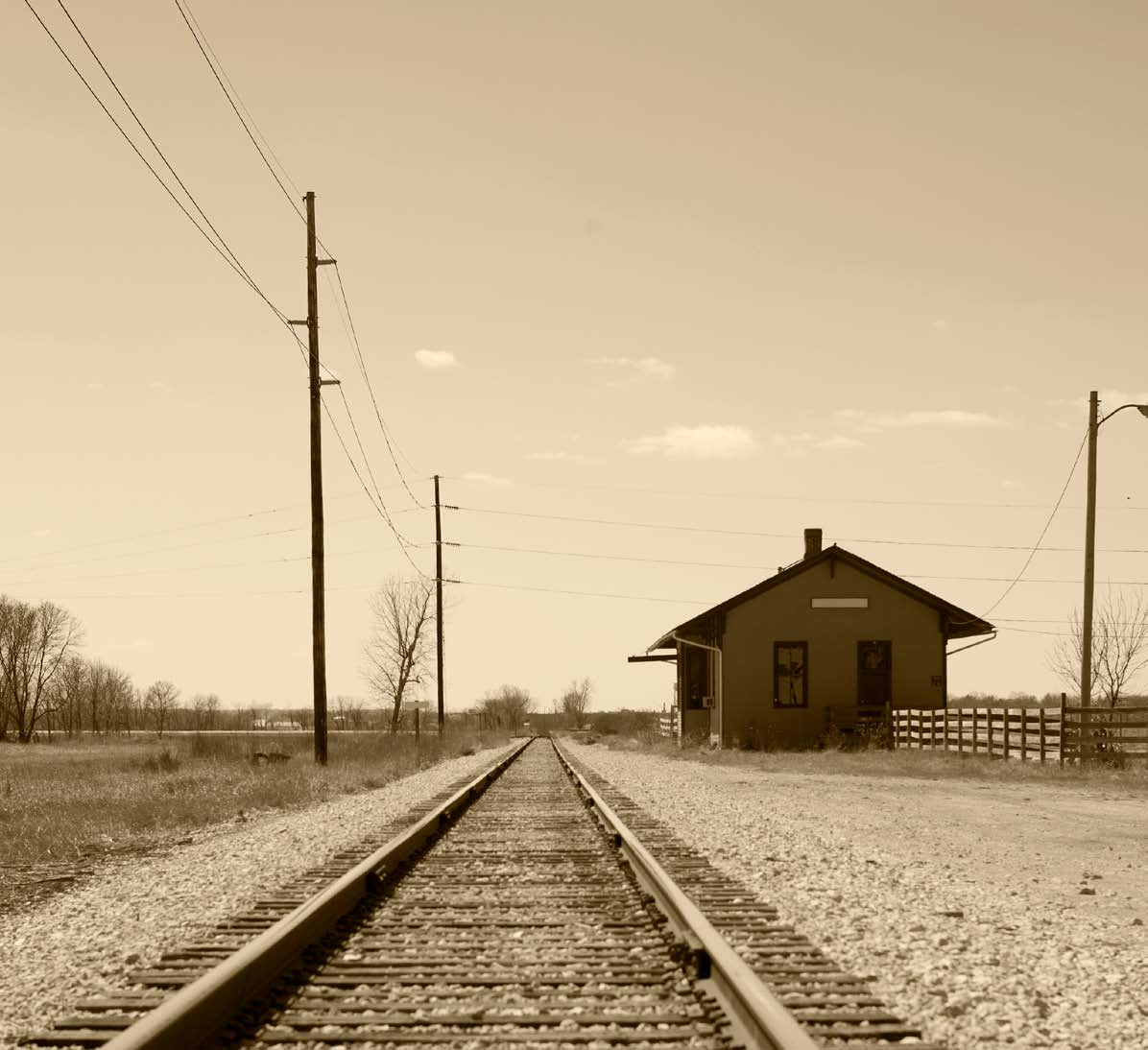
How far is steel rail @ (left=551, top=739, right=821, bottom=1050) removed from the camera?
3.97 metres

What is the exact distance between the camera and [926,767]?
24.2 m

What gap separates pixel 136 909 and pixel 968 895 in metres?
5.02

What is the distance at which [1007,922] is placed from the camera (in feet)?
22.9

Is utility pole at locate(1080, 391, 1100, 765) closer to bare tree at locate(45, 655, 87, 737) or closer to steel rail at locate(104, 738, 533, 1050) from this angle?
steel rail at locate(104, 738, 533, 1050)

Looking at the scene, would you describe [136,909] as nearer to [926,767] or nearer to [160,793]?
[160,793]

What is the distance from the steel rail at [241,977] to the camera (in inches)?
157

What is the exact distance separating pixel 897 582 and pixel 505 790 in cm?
1913

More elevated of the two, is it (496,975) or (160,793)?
(496,975)

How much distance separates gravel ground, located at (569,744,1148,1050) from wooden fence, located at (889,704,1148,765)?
5.54 meters

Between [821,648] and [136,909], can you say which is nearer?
[136,909]

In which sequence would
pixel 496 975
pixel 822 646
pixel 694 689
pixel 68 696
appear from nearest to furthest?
pixel 496 975 < pixel 822 646 < pixel 694 689 < pixel 68 696

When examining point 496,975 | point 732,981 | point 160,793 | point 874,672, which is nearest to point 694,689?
point 874,672

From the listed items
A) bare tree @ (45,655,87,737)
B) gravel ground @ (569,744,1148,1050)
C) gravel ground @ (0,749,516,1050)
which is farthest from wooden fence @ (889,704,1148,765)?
bare tree @ (45,655,87,737)

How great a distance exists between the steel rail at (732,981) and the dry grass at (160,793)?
19.8ft
